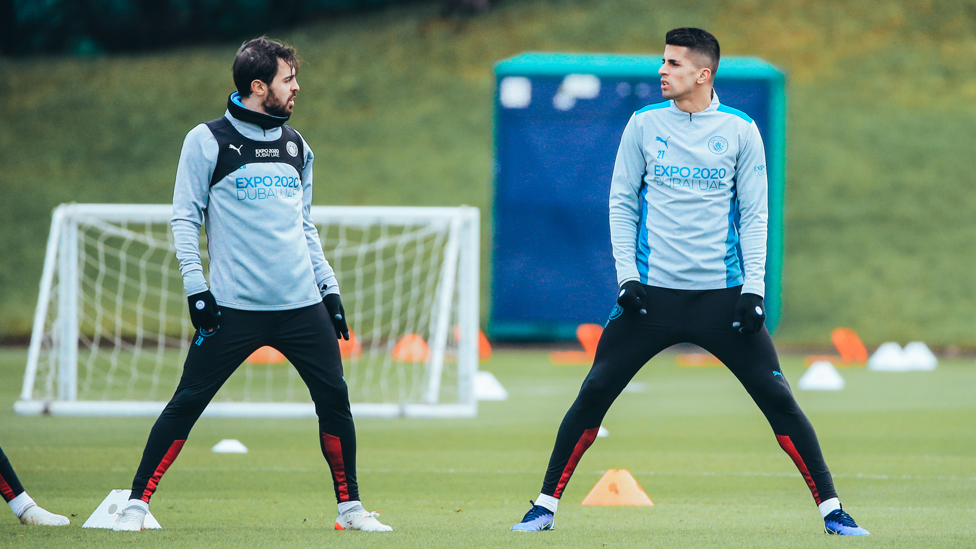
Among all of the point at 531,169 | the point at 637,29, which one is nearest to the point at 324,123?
the point at 637,29

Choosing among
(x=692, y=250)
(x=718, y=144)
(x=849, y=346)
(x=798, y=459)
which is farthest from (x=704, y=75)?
(x=849, y=346)

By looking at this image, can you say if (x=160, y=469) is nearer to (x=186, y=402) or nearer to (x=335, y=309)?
(x=186, y=402)

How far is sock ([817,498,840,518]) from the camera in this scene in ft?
15.7

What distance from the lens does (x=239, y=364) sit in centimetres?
480

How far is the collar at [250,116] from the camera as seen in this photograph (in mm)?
4742

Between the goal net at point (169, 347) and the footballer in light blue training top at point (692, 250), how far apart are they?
5138 mm

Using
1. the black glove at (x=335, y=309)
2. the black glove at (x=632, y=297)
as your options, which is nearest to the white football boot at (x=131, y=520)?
the black glove at (x=335, y=309)

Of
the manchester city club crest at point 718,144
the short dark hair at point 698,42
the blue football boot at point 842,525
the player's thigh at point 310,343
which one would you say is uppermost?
the short dark hair at point 698,42

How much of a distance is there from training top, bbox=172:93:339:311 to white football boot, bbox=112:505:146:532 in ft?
2.69

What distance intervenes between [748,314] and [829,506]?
0.81 m

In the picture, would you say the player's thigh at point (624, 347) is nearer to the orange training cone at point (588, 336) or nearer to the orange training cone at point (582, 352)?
the orange training cone at point (582, 352)

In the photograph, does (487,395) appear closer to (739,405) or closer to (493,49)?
(739,405)

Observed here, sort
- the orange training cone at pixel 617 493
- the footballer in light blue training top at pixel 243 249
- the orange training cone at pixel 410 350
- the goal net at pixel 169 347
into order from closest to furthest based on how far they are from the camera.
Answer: the footballer in light blue training top at pixel 243 249
the orange training cone at pixel 617 493
the goal net at pixel 169 347
the orange training cone at pixel 410 350

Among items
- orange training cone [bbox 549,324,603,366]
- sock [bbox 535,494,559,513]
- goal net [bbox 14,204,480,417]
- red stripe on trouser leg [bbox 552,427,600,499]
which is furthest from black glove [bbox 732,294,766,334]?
orange training cone [bbox 549,324,603,366]
